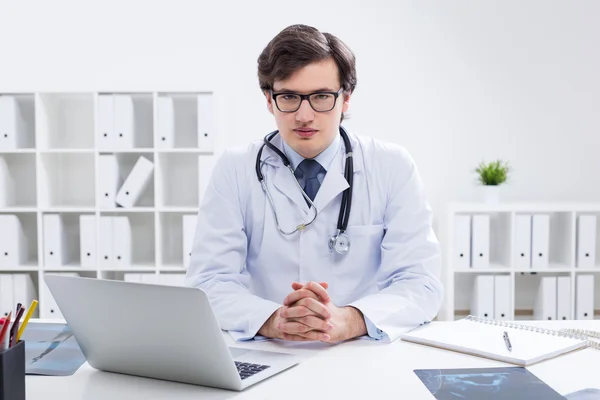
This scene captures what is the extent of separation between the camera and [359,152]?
5.69 ft

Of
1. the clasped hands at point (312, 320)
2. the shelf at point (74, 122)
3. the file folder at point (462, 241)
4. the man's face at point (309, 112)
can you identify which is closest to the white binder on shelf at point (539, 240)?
the file folder at point (462, 241)

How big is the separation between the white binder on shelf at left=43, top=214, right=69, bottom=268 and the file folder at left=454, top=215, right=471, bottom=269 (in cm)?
214

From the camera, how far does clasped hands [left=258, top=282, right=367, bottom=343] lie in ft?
3.99

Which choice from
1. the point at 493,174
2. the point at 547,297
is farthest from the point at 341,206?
the point at 547,297

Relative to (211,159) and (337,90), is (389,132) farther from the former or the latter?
(337,90)

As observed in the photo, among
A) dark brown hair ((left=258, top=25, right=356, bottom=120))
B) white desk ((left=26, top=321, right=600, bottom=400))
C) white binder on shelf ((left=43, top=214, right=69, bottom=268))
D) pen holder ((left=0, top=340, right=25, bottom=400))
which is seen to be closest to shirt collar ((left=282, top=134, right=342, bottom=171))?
dark brown hair ((left=258, top=25, right=356, bottom=120))

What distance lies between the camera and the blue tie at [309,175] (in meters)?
1.70

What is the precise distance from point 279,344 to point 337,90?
679 mm

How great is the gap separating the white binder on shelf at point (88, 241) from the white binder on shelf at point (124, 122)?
1.40ft

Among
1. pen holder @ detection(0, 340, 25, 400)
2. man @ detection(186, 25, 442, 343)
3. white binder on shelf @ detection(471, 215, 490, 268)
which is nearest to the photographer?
pen holder @ detection(0, 340, 25, 400)

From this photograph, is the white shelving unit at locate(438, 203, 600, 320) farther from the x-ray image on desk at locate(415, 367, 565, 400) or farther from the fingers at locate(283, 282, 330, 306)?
the x-ray image on desk at locate(415, 367, 565, 400)

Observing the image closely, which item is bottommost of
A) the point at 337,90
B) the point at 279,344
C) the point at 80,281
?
the point at 279,344

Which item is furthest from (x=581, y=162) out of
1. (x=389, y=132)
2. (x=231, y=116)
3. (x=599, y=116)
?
(x=231, y=116)

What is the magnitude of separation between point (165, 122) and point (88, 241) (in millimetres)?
759
